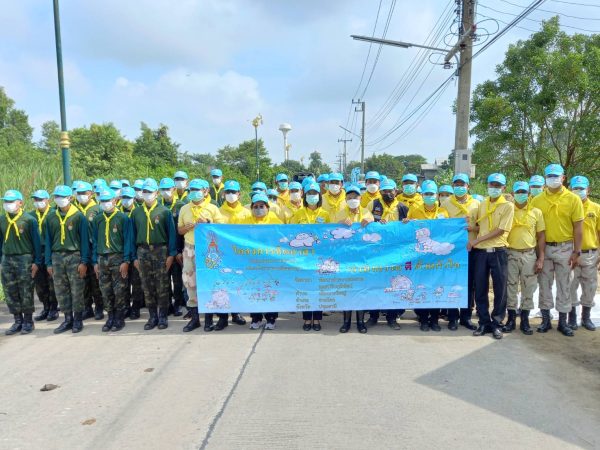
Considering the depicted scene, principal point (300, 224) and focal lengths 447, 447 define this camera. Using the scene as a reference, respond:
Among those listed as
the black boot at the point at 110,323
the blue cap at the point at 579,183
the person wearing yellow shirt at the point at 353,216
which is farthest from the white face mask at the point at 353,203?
the black boot at the point at 110,323

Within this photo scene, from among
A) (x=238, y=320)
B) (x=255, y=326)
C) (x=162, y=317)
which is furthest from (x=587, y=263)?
(x=162, y=317)

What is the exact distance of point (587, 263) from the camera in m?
5.96

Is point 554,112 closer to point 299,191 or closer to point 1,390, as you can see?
point 299,191

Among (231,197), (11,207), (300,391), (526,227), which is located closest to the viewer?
(300,391)

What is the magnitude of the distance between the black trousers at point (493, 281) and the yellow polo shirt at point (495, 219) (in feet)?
0.41

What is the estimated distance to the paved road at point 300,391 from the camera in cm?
335

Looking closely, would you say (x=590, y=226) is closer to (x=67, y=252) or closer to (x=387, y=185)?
(x=387, y=185)

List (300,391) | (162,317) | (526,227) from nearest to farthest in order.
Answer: (300,391) < (526,227) < (162,317)

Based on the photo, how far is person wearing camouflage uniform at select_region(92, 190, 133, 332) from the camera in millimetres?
6055

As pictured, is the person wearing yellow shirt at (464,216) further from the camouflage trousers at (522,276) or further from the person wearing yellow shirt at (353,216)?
the person wearing yellow shirt at (353,216)

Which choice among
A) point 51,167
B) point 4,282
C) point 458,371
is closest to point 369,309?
point 458,371

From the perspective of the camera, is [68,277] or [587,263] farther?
[68,277]

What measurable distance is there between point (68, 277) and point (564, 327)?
260 inches

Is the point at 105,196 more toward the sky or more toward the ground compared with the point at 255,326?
more toward the sky
